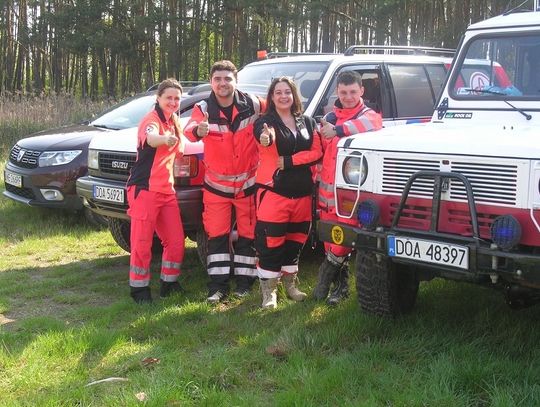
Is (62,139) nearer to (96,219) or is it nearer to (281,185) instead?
(96,219)

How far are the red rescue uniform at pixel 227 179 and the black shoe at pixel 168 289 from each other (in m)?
0.36

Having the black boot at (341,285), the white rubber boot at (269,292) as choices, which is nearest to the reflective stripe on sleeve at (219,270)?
the white rubber boot at (269,292)

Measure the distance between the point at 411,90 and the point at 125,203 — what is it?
3.09 metres

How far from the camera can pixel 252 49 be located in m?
26.5

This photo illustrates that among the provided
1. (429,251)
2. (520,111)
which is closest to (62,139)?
(520,111)

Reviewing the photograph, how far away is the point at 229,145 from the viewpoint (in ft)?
15.9

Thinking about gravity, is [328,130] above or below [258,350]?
above

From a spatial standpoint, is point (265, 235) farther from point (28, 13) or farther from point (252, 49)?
point (28, 13)

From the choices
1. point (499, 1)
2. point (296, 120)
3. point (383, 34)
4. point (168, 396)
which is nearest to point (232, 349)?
point (168, 396)

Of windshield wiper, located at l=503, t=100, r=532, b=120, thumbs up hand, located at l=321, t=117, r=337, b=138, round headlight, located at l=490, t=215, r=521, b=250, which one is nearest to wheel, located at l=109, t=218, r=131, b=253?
thumbs up hand, located at l=321, t=117, r=337, b=138

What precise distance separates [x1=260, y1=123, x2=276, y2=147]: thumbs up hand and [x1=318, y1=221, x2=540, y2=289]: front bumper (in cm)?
79

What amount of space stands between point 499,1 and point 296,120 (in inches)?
664

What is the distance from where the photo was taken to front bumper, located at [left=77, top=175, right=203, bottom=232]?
516 centimetres

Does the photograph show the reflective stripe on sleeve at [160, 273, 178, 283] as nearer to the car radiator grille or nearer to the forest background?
the car radiator grille
